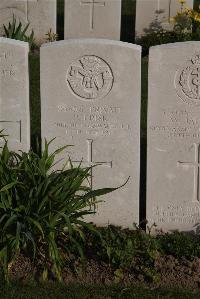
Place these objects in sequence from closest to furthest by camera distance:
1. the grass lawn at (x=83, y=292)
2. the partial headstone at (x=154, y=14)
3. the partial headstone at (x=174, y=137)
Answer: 1. the grass lawn at (x=83, y=292)
2. the partial headstone at (x=174, y=137)
3. the partial headstone at (x=154, y=14)

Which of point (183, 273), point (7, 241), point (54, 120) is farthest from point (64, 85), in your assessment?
point (183, 273)

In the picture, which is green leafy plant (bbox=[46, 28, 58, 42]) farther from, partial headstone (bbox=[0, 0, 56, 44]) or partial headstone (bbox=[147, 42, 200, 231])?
partial headstone (bbox=[147, 42, 200, 231])

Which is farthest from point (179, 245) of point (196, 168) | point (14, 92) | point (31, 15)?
point (31, 15)

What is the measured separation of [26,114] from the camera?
641cm

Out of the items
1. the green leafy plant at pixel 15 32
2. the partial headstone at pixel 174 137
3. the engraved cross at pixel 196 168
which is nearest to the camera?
the partial headstone at pixel 174 137

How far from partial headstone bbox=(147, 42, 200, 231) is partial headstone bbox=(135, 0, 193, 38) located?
612 cm

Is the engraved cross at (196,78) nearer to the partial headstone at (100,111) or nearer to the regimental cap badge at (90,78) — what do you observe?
the partial headstone at (100,111)

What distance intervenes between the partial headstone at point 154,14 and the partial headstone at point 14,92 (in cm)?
627

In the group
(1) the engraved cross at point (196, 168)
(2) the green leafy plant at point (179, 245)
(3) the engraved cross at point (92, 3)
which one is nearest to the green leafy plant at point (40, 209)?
(2) the green leafy plant at point (179, 245)

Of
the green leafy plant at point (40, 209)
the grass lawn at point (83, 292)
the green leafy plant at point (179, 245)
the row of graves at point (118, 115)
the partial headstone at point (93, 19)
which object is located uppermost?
the partial headstone at point (93, 19)

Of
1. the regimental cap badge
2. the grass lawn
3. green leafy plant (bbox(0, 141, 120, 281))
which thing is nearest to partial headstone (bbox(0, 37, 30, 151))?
green leafy plant (bbox(0, 141, 120, 281))

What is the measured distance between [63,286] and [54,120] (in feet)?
4.57

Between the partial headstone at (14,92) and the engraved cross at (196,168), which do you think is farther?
the engraved cross at (196,168)

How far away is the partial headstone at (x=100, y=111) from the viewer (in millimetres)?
6188
